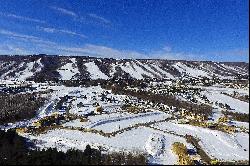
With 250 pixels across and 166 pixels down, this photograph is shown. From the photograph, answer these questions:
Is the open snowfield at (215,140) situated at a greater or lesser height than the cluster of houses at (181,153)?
greater

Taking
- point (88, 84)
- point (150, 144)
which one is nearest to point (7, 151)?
point (150, 144)

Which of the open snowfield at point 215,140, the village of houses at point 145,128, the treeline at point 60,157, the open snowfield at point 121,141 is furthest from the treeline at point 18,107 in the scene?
the open snowfield at point 215,140

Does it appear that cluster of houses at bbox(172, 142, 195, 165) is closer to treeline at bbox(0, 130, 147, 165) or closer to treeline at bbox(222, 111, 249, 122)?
treeline at bbox(0, 130, 147, 165)

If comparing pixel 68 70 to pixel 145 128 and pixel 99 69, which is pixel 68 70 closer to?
pixel 99 69

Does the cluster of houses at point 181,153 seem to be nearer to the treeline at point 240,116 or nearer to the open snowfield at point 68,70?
the treeline at point 240,116

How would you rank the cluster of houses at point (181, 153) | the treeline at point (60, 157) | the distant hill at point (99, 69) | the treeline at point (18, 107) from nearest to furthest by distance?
the treeline at point (60, 157), the cluster of houses at point (181, 153), the treeline at point (18, 107), the distant hill at point (99, 69)
